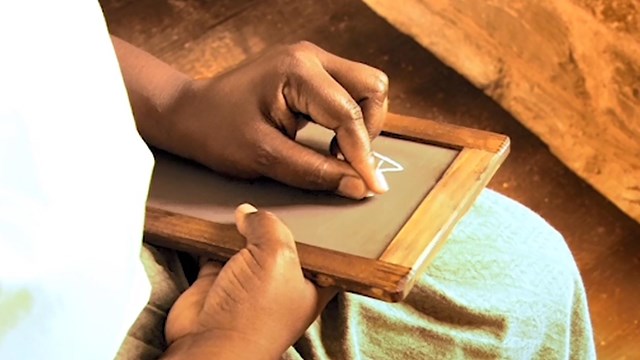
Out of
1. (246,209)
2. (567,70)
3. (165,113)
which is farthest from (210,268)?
(567,70)

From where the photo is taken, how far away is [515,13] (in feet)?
4.47

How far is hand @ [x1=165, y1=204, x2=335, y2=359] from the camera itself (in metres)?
0.65

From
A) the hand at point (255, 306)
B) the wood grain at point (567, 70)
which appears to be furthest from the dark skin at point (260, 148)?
the wood grain at point (567, 70)

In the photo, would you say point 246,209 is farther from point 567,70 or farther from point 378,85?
point 567,70

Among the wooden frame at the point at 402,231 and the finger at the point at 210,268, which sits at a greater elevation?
the wooden frame at the point at 402,231

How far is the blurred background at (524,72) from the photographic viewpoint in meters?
1.26

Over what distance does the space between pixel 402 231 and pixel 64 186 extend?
0.26 meters

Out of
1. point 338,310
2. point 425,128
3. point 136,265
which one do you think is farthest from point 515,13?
point 136,265

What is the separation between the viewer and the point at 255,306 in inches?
25.7

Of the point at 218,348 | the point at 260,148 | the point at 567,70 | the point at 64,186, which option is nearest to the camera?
the point at 64,186

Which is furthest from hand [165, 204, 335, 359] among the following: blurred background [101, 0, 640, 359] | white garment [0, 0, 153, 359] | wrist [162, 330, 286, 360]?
blurred background [101, 0, 640, 359]

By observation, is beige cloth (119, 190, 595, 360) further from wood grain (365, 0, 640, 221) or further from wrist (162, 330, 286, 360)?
wood grain (365, 0, 640, 221)

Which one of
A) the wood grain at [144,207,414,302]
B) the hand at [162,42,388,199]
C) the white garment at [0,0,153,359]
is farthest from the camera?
the hand at [162,42,388,199]

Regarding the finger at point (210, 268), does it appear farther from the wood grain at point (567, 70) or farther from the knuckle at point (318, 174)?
the wood grain at point (567, 70)
